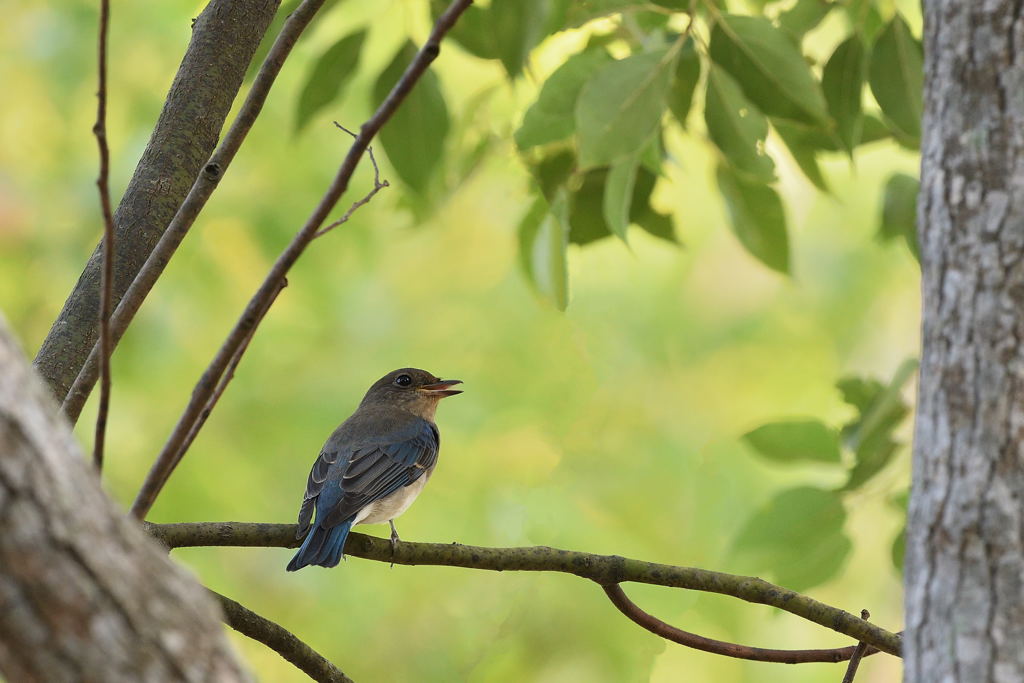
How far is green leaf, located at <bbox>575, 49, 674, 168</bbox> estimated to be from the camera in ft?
8.64

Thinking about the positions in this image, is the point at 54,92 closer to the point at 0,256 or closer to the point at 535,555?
the point at 0,256

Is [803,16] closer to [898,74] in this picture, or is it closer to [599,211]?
[898,74]

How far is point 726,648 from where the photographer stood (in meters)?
2.31

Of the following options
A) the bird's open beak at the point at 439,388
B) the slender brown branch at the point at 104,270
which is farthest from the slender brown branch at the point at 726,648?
the bird's open beak at the point at 439,388

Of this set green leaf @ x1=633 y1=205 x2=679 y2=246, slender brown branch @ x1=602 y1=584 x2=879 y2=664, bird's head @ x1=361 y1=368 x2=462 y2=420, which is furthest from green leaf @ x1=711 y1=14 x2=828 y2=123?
bird's head @ x1=361 y1=368 x2=462 y2=420

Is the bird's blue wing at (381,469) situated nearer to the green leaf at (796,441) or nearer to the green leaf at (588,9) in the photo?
the green leaf at (796,441)

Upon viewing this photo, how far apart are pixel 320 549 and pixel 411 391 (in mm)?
2072

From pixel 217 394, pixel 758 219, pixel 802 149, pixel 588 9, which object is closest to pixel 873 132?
pixel 802 149

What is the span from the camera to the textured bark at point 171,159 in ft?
8.23

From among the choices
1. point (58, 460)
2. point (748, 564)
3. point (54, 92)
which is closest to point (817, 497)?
→ point (748, 564)

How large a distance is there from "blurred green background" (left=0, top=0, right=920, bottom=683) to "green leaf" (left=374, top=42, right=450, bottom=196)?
244 cm

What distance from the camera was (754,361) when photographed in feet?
26.6

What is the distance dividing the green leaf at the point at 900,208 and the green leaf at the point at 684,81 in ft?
2.93

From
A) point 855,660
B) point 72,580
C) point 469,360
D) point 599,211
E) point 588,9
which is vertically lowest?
point 72,580
